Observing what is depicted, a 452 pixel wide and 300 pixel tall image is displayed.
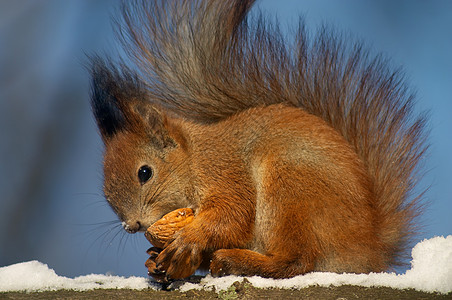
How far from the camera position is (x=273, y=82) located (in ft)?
7.89

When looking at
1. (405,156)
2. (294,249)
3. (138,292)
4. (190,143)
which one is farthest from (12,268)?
(405,156)

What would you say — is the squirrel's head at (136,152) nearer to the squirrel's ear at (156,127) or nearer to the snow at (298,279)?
the squirrel's ear at (156,127)

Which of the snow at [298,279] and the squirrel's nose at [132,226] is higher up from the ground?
the squirrel's nose at [132,226]

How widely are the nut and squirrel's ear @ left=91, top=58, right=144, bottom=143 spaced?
0.51 meters

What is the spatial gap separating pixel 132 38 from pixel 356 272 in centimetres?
149

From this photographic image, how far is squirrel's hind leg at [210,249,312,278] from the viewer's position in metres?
1.97

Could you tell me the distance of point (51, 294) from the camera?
1.89 meters

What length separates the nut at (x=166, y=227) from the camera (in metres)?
2.07

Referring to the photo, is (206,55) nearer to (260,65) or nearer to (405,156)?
(260,65)

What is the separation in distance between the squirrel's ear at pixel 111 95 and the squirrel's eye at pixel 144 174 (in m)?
0.22

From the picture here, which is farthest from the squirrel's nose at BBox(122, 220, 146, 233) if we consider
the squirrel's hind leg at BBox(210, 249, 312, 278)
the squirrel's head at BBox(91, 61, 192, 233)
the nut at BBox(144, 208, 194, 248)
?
the squirrel's hind leg at BBox(210, 249, 312, 278)

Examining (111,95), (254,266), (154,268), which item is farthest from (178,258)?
(111,95)

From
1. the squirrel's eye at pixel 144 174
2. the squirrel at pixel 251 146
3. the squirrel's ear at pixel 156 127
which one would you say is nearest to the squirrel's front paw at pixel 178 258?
the squirrel at pixel 251 146

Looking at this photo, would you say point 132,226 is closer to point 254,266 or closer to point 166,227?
point 166,227
